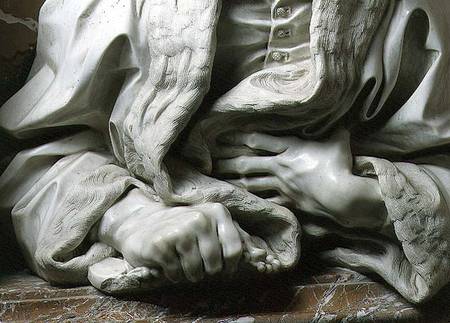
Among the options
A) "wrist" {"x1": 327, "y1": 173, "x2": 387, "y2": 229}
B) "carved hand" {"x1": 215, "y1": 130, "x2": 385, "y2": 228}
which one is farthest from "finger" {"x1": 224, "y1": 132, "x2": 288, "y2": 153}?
"wrist" {"x1": 327, "y1": 173, "x2": 387, "y2": 229}

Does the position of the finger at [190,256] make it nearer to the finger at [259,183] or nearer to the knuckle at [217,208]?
the knuckle at [217,208]

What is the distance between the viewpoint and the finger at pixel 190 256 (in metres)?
1.28

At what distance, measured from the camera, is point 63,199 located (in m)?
1.48

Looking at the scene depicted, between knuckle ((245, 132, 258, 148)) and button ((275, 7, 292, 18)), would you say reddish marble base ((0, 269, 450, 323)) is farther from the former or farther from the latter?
button ((275, 7, 292, 18))

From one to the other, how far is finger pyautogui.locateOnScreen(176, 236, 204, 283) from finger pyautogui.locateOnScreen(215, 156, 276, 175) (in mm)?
172

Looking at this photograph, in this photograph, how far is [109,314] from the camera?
4.43 feet

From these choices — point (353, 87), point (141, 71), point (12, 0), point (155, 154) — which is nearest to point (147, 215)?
point (155, 154)

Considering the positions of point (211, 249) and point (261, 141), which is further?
point (261, 141)

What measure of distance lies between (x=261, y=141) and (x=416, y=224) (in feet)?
0.79

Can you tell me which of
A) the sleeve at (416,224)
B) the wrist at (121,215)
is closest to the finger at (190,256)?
the wrist at (121,215)

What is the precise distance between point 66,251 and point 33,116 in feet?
0.75

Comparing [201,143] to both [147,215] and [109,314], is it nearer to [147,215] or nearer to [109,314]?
[147,215]

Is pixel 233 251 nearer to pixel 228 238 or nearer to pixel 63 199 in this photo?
pixel 228 238

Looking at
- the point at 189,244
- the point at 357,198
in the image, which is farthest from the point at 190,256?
the point at 357,198
